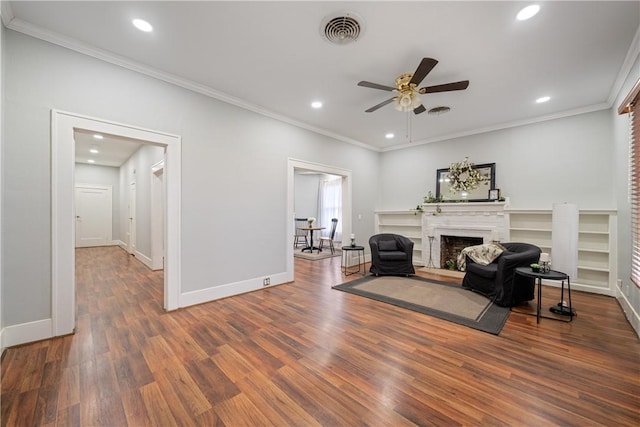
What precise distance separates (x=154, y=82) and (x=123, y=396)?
320 centimetres

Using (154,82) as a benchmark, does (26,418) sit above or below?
below

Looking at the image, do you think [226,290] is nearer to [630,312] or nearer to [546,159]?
[630,312]

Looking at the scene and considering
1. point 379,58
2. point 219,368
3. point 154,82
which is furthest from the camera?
point 154,82

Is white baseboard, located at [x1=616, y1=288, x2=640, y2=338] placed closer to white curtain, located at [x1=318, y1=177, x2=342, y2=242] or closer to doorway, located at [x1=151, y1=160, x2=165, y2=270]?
white curtain, located at [x1=318, y1=177, x2=342, y2=242]

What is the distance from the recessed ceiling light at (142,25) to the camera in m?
2.25

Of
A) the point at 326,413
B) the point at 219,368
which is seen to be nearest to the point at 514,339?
the point at 326,413

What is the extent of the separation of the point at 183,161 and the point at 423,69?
9.86ft

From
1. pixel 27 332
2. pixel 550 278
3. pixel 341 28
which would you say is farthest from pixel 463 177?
pixel 27 332

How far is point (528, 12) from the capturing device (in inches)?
82.7

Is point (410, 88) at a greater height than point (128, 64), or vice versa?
point (128, 64)

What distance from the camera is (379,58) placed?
2.75 metres

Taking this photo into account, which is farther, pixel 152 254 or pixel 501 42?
pixel 152 254

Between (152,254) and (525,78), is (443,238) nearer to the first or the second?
(525,78)

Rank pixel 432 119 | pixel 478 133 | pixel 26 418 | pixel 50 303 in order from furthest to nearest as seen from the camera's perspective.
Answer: pixel 478 133
pixel 432 119
pixel 50 303
pixel 26 418
